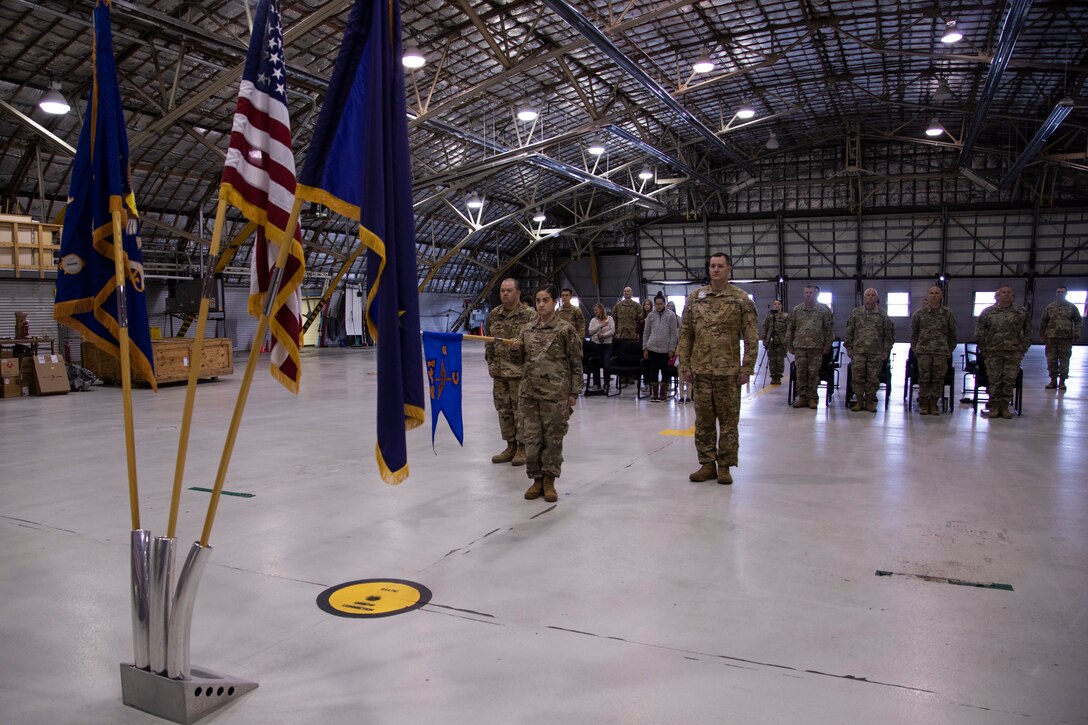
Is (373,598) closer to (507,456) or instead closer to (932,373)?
(507,456)

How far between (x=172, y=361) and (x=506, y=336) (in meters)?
11.1

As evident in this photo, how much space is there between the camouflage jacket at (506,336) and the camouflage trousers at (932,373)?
6.16m

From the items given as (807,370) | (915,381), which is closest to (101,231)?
(807,370)

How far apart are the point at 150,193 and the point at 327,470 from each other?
1871 cm

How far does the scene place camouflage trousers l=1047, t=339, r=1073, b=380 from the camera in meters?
12.9

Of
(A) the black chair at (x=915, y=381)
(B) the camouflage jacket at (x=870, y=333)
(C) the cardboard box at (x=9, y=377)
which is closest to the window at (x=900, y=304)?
(A) the black chair at (x=915, y=381)

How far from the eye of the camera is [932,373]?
10.1 metres

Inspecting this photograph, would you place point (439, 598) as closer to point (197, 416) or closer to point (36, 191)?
point (197, 416)

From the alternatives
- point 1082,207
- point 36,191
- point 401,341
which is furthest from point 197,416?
point 1082,207

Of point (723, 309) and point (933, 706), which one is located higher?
point (723, 309)

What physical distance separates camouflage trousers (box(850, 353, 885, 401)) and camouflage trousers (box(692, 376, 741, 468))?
514cm

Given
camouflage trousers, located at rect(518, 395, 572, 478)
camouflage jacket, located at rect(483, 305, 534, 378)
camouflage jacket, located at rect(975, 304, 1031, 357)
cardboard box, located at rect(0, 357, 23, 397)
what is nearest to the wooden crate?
cardboard box, located at rect(0, 357, 23, 397)

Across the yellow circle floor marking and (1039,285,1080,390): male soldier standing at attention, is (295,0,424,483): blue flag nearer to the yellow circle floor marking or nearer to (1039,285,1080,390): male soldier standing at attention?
the yellow circle floor marking

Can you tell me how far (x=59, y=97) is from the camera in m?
12.7
